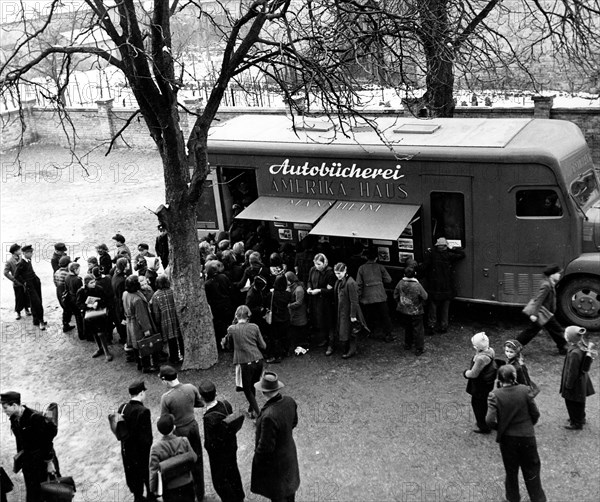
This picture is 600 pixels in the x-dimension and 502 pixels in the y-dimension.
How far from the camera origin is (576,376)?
787 centimetres

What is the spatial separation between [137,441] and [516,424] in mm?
3747

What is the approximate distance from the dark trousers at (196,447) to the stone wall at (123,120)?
1231 cm

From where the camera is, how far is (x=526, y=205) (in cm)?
1024

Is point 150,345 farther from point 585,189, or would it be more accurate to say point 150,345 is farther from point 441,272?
point 585,189

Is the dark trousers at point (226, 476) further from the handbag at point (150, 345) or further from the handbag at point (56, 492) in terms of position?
the handbag at point (150, 345)

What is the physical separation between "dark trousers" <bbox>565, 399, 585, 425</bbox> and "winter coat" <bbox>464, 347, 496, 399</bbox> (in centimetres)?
97

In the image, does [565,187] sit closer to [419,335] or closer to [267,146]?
[419,335]

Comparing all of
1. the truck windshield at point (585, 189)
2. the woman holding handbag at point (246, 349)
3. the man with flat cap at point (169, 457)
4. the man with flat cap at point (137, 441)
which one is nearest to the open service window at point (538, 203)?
the truck windshield at point (585, 189)

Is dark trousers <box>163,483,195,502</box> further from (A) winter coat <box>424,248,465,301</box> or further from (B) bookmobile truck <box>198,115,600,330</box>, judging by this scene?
(A) winter coat <box>424,248,465,301</box>

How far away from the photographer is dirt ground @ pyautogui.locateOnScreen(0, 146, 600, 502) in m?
7.73

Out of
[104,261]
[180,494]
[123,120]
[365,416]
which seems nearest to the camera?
[180,494]

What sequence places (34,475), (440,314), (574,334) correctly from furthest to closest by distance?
(440,314), (574,334), (34,475)

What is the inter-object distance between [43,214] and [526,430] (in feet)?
53.3

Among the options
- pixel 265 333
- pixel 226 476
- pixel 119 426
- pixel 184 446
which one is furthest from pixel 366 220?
pixel 184 446
